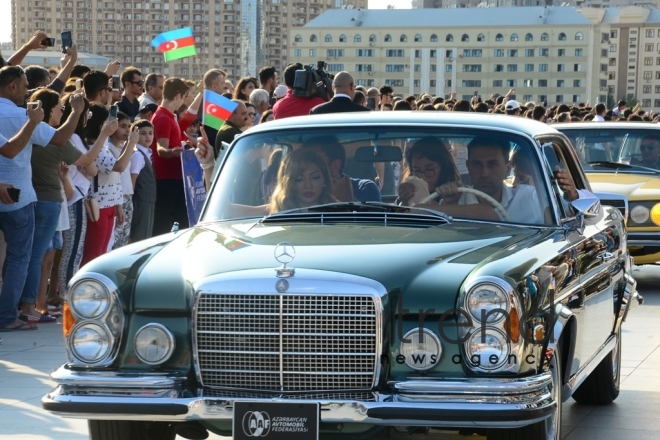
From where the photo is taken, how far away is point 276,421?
5.16 metres

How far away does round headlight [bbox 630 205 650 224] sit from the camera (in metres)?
14.4

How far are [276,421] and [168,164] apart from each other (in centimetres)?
933

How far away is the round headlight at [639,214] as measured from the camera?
1445 centimetres

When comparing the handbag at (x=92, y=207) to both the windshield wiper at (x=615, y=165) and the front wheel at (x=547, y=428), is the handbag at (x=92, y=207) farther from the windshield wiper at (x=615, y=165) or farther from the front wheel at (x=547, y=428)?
the front wheel at (x=547, y=428)

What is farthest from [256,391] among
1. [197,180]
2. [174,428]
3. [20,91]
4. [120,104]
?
[120,104]

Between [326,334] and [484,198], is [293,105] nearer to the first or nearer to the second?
[484,198]

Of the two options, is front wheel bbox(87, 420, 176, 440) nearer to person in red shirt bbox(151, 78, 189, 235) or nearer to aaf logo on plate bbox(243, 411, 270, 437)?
aaf logo on plate bbox(243, 411, 270, 437)

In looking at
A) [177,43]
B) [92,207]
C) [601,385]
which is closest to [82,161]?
[92,207]

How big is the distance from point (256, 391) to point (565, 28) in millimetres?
199285

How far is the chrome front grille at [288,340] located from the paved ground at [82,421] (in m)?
1.66

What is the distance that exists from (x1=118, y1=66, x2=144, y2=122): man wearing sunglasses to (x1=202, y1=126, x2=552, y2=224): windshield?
895 centimetres

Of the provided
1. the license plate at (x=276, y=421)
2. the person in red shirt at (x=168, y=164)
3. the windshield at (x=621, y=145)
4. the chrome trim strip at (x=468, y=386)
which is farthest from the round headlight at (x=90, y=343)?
the windshield at (x=621, y=145)

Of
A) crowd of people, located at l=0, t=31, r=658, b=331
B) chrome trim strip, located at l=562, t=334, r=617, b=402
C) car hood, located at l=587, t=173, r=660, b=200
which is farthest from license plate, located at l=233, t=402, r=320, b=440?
car hood, located at l=587, t=173, r=660, b=200

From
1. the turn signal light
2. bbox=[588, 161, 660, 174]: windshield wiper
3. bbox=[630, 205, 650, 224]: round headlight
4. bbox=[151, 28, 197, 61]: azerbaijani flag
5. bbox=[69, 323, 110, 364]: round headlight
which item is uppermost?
bbox=[151, 28, 197, 61]: azerbaijani flag
